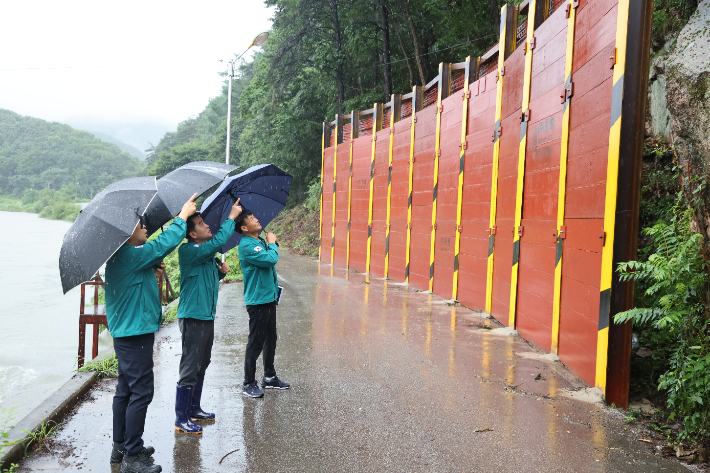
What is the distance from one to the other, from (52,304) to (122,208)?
21453 mm

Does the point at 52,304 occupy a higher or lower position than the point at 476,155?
lower

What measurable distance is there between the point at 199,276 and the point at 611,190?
11.2ft

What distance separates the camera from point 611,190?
15.0ft

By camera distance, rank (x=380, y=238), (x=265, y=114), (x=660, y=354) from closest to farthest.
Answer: (x=660, y=354), (x=380, y=238), (x=265, y=114)

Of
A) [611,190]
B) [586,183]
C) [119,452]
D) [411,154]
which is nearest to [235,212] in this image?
[119,452]

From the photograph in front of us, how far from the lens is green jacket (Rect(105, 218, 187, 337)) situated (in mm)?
3367

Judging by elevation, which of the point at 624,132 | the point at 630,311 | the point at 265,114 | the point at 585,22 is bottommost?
the point at 630,311

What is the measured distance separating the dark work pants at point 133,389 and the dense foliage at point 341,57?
16.2m

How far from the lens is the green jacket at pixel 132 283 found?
337 centimetres

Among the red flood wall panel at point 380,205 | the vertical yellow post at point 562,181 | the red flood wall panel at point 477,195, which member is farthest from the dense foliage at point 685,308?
the red flood wall panel at point 380,205

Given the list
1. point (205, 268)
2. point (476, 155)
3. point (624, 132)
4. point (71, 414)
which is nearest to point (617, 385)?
point (624, 132)

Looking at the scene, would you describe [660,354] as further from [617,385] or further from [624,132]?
[624,132]

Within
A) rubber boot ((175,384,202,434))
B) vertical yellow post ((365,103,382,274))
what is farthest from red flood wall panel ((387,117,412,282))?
rubber boot ((175,384,202,434))

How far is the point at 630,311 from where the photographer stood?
4055mm
